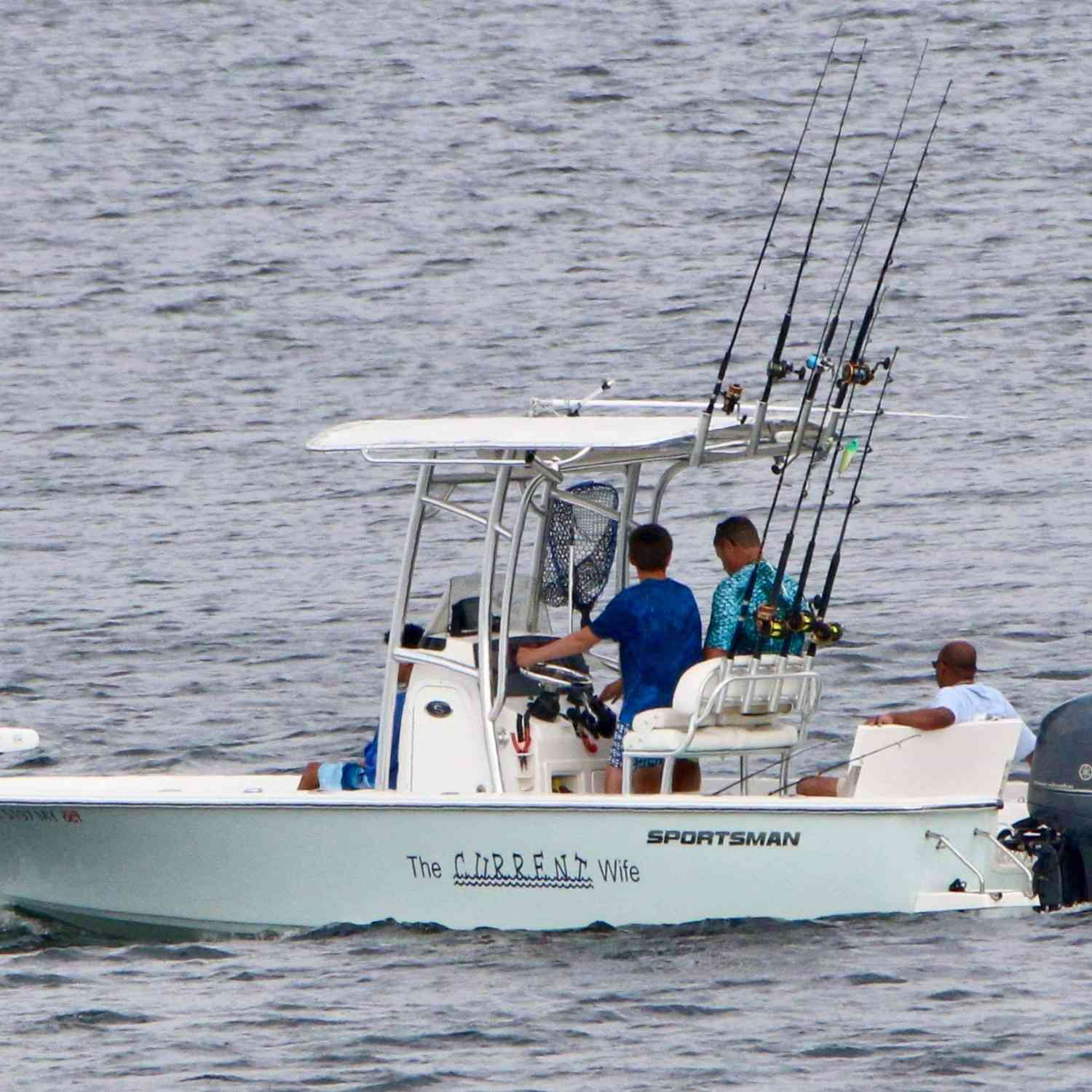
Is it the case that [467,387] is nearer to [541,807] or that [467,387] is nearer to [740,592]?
[740,592]

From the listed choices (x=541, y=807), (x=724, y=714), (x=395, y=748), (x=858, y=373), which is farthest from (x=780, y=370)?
(x=395, y=748)

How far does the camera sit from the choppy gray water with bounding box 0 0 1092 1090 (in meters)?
9.17

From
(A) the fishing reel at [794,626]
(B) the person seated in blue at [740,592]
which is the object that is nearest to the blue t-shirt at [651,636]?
(B) the person seated in blue at [740,592]

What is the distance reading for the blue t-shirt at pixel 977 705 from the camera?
9969mm

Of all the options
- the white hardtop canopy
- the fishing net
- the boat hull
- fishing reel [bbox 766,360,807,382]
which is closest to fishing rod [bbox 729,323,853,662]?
fishing reel [bbox 766,360,807,382]

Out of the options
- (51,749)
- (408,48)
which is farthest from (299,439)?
(408,48)

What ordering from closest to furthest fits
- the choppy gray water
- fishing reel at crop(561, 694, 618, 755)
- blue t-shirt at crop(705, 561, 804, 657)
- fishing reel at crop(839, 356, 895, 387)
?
the choppy gray water, fishing reel at crop(839, 356, 895, 387), blue t-shirt at crop(705, 561, 804, 657), fishing reel at crop(561, 694, 618, 755)

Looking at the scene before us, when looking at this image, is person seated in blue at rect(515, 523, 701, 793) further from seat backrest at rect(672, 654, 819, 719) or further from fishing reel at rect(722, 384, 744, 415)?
fishing reel at rect(722, 384, 744, 415)

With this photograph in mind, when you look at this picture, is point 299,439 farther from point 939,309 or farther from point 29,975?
point 29,975

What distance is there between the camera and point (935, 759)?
9891mm

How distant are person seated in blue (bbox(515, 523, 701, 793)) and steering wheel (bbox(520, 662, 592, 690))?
0.24m

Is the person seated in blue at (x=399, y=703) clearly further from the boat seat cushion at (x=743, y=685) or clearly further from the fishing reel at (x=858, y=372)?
the fishing reel at (x=858, y=372)

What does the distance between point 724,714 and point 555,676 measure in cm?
85

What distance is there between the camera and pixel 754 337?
Result: 27781 mm
